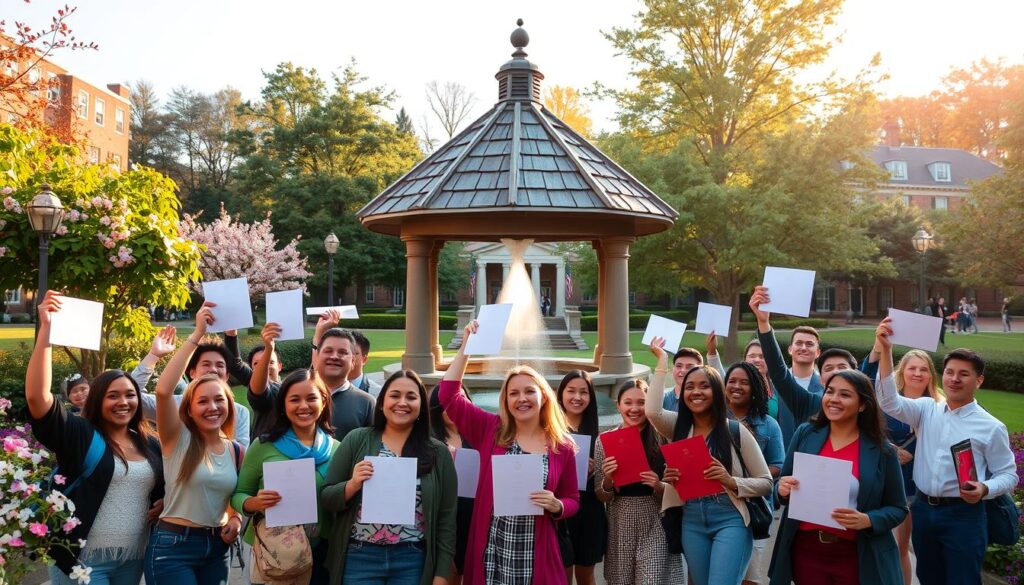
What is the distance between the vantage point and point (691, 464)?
386 centimetres

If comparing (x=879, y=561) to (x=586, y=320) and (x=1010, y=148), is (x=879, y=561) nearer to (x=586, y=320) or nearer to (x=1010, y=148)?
(x=1010, y=148)

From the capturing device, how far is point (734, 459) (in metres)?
4.02

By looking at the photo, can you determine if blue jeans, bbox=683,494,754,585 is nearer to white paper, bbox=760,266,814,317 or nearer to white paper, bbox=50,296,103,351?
white paper, bbox=760,266,814,317

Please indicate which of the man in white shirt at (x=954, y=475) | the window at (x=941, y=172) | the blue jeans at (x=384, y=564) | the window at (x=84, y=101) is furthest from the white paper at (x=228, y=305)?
the window at (x=941, y=172)

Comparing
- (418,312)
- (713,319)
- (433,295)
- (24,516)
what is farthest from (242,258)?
(24,516)

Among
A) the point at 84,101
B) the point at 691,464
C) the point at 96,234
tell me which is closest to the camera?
the point at 691,464

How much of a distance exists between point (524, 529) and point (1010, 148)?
22.9 metres

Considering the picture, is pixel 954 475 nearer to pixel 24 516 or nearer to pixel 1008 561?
pixel 1008 561

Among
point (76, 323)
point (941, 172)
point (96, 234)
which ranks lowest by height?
point (76, 323)

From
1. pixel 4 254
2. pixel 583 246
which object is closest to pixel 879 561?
pixel 4 254

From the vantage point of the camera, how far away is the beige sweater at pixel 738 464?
3920mm

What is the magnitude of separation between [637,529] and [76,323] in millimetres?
3328

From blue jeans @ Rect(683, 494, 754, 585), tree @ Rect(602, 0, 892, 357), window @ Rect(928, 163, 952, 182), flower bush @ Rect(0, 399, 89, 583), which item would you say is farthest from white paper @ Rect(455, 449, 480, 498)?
window @ Rect(928, 163, 952, 182)

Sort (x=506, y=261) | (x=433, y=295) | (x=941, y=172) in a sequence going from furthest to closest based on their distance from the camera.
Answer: (x=941, y=172) → (x=506, y=261) → (x=433, y=295)
